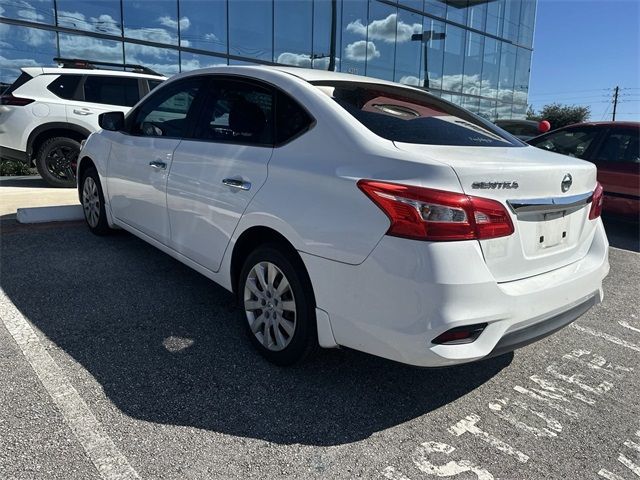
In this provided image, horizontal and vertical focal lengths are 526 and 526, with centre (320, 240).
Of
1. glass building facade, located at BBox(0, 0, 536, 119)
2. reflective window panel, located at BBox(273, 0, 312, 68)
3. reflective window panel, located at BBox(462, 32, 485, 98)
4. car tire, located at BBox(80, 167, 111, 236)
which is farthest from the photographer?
reflective window panel, located at BBox(462, 32, 485, 98)

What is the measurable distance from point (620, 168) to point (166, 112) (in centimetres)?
570

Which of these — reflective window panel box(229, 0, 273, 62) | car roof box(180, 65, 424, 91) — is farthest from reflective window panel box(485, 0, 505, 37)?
car roof box(180, 65, 424, 91)

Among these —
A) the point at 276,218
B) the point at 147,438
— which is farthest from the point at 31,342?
the point at 276,218

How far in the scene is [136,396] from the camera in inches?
106

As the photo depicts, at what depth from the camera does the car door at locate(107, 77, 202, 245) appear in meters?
3.85

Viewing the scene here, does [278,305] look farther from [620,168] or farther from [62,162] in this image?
[62,162]

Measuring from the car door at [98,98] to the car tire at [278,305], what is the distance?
6506 mm

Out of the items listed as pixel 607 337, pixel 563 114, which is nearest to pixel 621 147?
pixel 607 337

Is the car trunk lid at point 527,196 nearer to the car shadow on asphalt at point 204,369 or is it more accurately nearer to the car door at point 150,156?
the car shadow on asphalt at point 204,369

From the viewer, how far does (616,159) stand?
6852 mm

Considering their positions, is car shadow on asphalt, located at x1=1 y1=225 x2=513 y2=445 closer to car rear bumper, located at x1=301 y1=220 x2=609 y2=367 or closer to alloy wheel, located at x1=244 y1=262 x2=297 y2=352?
alloy wheel, located at x1=244 y1=262 x2=297 y2=352

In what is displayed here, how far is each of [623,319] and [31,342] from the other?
428cm

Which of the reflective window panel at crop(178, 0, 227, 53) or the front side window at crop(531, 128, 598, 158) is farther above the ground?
the reflective window panel at crop(178, 0, 227, 53)

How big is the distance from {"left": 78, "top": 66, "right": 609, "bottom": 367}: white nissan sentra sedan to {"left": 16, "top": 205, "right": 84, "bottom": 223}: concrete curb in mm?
3009
